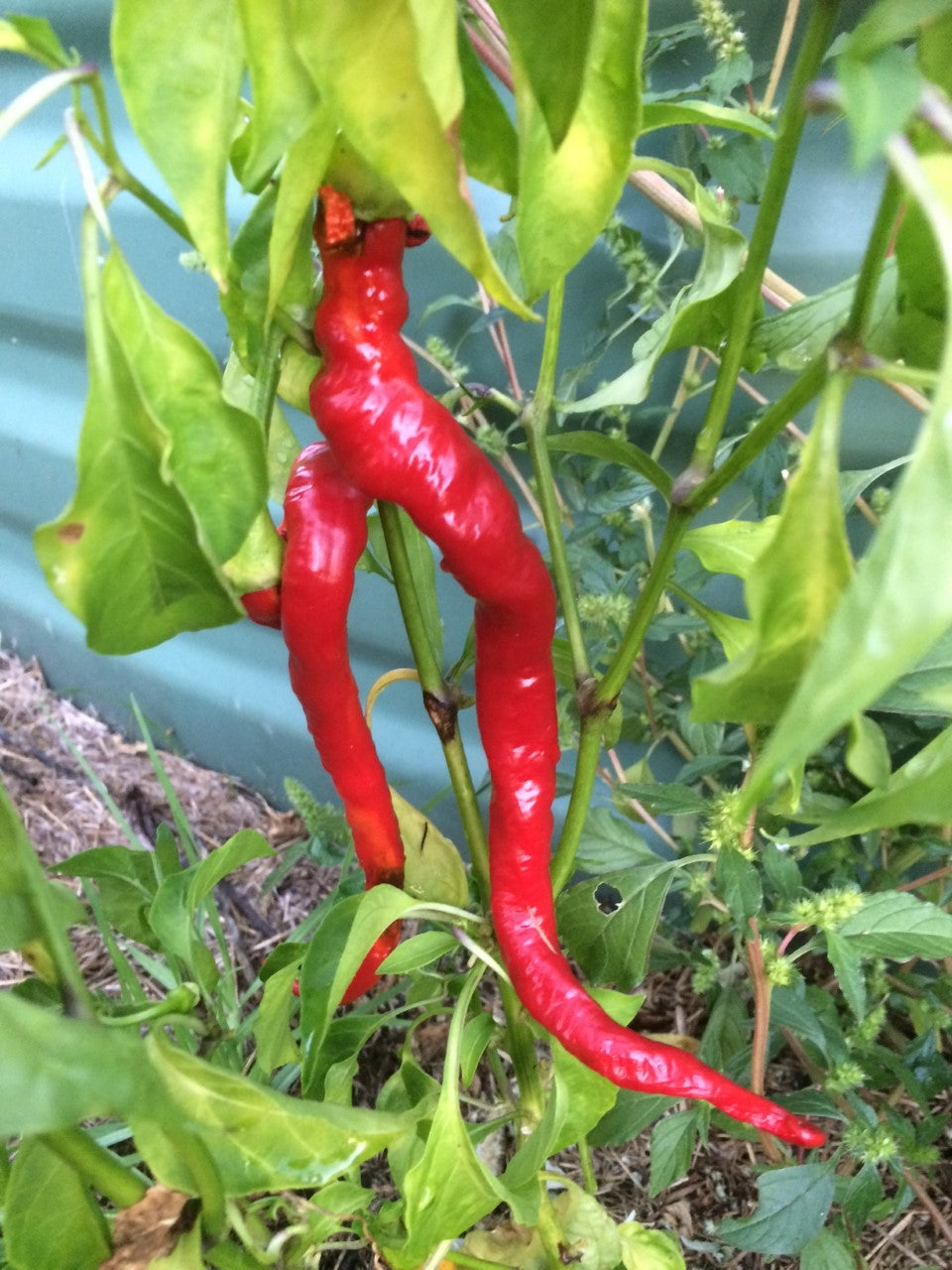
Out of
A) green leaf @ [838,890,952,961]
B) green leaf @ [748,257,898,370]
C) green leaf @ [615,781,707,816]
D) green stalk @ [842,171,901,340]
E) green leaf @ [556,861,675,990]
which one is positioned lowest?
green leaf @ [556,861,675,990]

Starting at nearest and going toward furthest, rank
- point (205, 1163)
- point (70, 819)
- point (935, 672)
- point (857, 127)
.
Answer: point (857, 127) < point (205, 1163) < point (935, 672) < point (70, 819)

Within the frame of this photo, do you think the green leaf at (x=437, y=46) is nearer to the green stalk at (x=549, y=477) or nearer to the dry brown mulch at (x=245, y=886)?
the green stalk at (x=549, y=477)

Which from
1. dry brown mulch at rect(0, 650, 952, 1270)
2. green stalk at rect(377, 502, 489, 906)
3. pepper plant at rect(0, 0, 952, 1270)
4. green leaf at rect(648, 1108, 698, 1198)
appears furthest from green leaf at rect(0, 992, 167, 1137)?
dry brown mulch at rect(0, 650, 952, 1270)

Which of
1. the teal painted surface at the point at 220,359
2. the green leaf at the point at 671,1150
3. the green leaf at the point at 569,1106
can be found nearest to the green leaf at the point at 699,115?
the teal painted surface at the point at 220,359

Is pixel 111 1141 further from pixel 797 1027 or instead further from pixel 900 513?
pixel 900 513

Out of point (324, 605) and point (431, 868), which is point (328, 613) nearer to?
point (324, 605)

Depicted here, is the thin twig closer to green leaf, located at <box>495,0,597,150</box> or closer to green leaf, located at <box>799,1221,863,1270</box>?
green leaf, located at <box>495,0,597,150</box>

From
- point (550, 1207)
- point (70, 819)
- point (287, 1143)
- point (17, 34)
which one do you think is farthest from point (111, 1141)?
point (17, 34)
